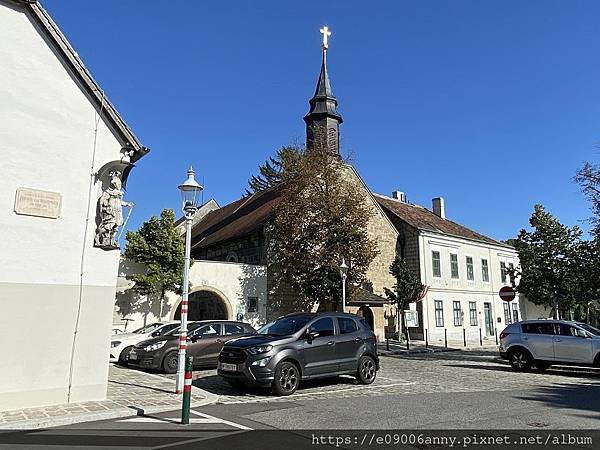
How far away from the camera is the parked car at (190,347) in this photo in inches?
576

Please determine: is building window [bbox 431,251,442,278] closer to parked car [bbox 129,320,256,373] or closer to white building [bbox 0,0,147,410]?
parked car [bbox 129,320,256,373]

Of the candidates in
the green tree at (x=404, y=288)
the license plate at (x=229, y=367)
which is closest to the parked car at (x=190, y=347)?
the license plate at (x=229, y=367)

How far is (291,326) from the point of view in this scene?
11.8 meters

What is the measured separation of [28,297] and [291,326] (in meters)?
5.69

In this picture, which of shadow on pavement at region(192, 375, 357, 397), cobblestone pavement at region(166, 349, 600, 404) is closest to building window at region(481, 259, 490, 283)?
cobblestone pavement at region(166, 349, 600, 404)

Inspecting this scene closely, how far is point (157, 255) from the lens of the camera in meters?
21.3

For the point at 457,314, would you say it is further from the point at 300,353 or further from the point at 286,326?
the point at 300,353

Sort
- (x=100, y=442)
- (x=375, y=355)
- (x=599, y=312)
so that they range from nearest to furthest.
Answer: (x=100, y=442) → (x=375, y=355) → (x=599, y=312)

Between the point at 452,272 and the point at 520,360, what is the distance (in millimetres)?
19997

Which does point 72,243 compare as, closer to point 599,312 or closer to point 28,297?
point 28,297

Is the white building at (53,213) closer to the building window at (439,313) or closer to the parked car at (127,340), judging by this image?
the parked car at (127,340)

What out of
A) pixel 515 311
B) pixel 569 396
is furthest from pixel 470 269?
pixel 569 396

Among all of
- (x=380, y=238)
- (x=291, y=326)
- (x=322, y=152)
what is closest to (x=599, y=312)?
(x=380, y=238)

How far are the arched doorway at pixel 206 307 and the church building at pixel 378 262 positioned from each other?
0.06 metres
